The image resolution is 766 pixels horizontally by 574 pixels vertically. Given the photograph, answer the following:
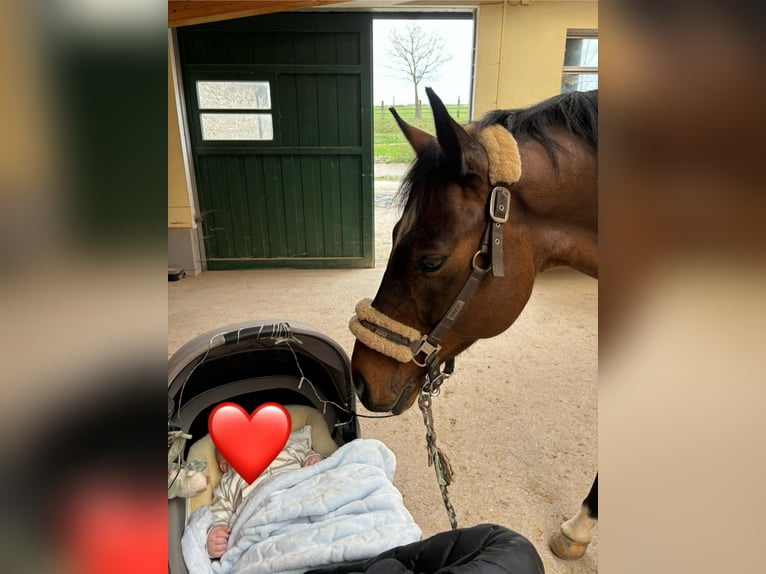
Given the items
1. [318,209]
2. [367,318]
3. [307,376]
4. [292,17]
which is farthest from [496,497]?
[292,17]

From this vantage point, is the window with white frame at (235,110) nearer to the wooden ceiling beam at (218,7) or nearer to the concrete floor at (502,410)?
the wooden ceiling beam at (218,7)

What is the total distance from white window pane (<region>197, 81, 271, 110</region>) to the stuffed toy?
3229 mm

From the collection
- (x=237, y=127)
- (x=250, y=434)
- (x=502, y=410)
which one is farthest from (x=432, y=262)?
(x=237, y=127)

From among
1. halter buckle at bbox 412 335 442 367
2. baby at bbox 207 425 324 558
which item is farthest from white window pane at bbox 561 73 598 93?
baby at bbox 207 425 324 558

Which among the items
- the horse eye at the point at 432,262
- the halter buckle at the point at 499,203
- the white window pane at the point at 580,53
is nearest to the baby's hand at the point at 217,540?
the horse eye at the point at 432,262

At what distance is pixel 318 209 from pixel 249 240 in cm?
68

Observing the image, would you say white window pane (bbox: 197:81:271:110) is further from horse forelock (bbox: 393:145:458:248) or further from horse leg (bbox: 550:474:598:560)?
horse leg (bbox: 550:474:598:560)

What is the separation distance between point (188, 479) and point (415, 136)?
0.94 meters

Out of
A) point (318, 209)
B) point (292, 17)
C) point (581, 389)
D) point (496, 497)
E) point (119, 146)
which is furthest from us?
point (318, 209)

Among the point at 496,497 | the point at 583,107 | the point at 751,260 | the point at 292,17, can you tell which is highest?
the point at 292,17

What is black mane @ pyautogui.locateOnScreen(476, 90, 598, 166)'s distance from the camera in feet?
2.85

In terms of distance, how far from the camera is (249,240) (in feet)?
12.8

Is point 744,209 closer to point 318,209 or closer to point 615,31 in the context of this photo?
point 615,31

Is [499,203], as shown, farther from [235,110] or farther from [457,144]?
[235,110]
